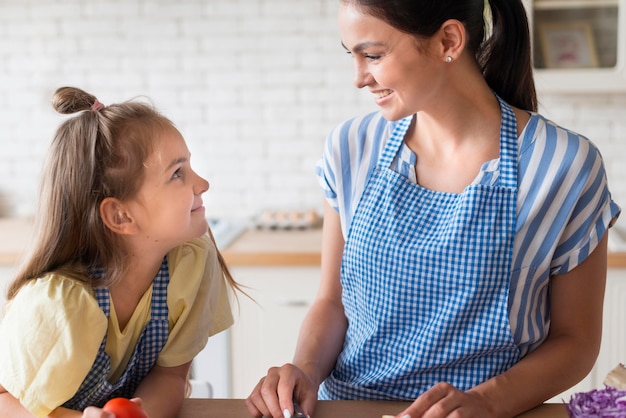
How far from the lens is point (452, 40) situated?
1.40m

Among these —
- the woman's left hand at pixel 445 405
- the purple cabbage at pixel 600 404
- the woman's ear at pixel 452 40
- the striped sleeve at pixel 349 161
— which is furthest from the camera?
the striped sleeve at pixel 349 161

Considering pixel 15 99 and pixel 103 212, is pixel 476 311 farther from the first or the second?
pixel 15 99

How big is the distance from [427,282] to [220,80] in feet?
6.38

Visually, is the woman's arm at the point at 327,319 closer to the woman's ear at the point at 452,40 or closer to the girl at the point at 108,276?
the girl at the point at 108,276

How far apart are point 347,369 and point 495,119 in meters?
0.52

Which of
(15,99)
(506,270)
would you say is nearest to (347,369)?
(506,270)

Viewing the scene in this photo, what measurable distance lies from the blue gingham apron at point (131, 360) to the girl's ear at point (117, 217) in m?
0.08

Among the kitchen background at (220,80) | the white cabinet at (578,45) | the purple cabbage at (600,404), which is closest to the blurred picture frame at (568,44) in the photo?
the white cabinet at (578,45)

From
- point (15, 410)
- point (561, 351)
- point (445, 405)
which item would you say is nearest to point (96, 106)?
point (15, 410)

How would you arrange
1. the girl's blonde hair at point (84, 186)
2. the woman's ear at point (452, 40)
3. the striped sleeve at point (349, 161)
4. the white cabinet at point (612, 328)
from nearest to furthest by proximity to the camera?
the girl's blonde hair at point (84, 186)
the woman's ear at point (452, 40)
the striped sleeve at point (349, 161)
the white cabinet at point (612, 328)

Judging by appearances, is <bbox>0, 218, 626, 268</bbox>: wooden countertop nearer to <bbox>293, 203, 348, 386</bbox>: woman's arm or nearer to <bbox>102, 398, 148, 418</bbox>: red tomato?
→ <bbox>293, 203, 348, 386</bbox>: woman's arm

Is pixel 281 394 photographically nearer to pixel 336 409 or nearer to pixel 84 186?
pixel 336 409

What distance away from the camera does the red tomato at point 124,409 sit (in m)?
1.00

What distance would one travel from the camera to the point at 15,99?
323 cm
